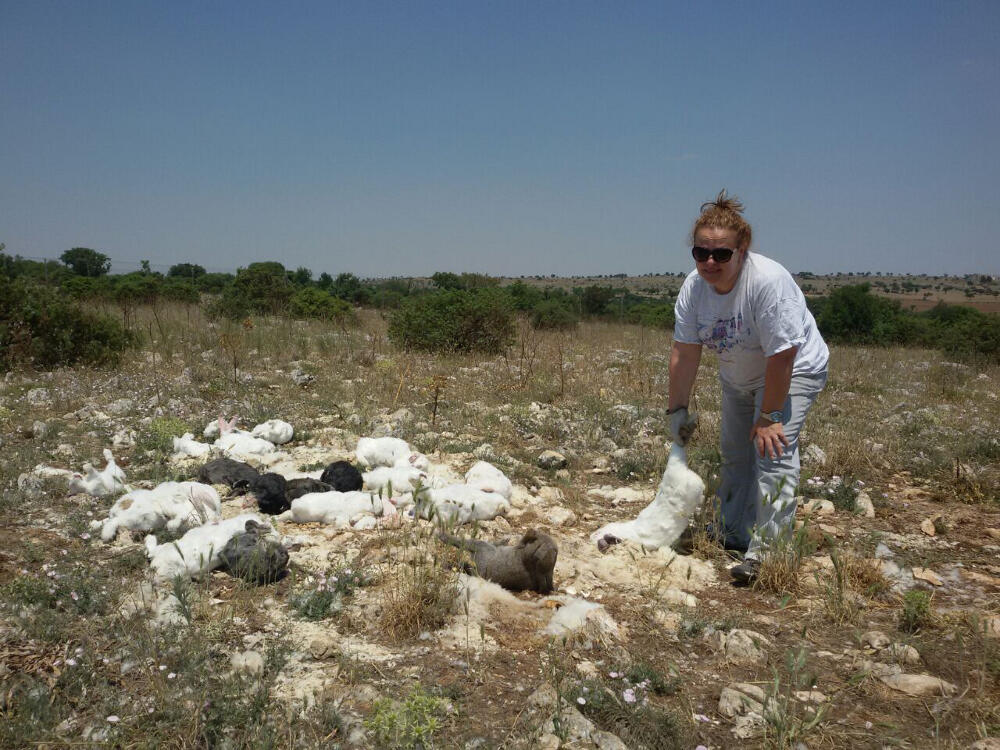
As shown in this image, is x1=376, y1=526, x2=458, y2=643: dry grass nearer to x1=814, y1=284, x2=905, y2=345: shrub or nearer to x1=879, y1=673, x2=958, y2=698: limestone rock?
x1=879, y1=673, x2=958, y2=698: limestone rock

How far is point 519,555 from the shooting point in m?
3.31

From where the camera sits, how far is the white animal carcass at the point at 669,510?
365 cm

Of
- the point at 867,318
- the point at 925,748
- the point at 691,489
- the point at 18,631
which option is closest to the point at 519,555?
the point at 691,489

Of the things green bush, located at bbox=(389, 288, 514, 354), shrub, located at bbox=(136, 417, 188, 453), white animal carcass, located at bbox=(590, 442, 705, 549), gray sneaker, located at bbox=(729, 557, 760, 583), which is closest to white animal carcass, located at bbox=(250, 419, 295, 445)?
shrub, located at bbox=(136, 417, 188, 453)

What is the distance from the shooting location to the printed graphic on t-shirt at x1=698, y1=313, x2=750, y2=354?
11.0ft

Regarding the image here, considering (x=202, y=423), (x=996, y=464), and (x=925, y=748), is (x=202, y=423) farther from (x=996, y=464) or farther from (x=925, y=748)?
(x=996, y=464)

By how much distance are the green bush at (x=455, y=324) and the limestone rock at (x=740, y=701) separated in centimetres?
828

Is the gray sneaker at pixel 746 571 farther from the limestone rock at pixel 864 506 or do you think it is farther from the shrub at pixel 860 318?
the shrub at pixel 860 318

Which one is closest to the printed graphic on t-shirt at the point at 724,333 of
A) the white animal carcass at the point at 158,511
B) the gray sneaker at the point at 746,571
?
the gray sneaker at the point at 746,571

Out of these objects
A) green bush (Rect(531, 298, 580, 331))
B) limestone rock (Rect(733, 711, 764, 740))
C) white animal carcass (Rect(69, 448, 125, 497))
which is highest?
green bush (Rect(531, 298, 580, 331))

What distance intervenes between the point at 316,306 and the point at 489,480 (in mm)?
11433

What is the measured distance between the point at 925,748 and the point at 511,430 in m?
4.22

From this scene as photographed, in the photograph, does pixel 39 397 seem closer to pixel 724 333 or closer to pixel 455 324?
pixel 455 324

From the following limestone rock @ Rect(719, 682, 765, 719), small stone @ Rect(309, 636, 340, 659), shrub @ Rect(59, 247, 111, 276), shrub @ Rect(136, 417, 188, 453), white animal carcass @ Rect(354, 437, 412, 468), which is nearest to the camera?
limestone rock @ Rect(719, 682, 765, 719)
